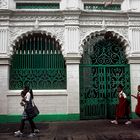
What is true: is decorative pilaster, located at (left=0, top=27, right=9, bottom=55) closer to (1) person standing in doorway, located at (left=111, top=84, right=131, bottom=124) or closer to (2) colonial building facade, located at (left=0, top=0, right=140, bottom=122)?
(2) colonial building facade, located at (left=0, top=0, right=140, bottom=122)

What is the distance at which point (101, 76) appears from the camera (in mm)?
11312

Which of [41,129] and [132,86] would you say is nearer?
[41,129]

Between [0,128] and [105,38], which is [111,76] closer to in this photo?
[105,38]

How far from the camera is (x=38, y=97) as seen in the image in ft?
35.6

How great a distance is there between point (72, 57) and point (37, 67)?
1412 mm

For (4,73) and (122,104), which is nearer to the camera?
(122,104)

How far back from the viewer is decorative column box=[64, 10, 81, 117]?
10781 mm

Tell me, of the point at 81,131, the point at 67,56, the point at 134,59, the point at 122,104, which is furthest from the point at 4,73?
the point at 134,59

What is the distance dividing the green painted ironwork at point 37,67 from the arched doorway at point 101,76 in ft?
3.04

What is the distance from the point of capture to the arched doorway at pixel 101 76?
11.2 metres

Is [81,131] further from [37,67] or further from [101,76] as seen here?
[37,67]

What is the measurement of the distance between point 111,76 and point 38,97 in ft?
9.70

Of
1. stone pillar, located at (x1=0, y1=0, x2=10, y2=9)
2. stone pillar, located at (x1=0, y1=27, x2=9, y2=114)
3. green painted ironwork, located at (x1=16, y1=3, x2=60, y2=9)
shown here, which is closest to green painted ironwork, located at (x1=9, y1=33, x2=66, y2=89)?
stone pillar, located at (x1=0, y1=27, x2=9, y2=114)

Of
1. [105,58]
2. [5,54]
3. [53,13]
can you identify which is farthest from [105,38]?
[5,54]
